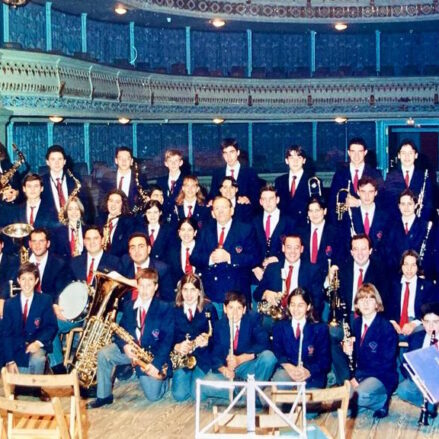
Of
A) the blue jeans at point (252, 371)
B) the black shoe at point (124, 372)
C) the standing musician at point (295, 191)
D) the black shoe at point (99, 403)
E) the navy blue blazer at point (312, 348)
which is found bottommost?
the black shoe at point (99, 403)

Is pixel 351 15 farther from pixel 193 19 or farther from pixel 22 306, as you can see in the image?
pixel 22 306

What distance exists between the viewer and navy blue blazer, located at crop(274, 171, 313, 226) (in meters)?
8.58

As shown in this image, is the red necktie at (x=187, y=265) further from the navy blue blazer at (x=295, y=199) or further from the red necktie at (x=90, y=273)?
the navy blue blazer at (x=295, y=199)

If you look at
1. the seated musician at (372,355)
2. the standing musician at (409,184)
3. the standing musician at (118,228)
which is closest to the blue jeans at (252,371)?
the seated musician at (372,355)

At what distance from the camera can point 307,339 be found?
257 inches

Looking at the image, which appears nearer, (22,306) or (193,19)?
(22,306)

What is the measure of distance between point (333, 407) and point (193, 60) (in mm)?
9412

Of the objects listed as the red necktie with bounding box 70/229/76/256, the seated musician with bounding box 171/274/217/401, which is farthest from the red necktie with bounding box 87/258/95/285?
the seated musician with bounding box 171/274/217/401

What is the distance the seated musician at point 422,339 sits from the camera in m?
6.35

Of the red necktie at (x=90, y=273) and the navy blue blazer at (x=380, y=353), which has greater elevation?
the red necktie at (x=90, y=273)

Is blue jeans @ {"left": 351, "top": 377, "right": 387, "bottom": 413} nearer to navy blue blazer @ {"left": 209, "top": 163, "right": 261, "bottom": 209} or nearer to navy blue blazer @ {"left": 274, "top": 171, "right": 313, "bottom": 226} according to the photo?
navy blue blazer @ {"left": 274, "top": 171, "right": 313, "bottom": 226}

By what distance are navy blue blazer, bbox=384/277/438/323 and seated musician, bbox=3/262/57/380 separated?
9.14ft

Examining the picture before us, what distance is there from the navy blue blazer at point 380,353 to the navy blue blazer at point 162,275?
1.86m

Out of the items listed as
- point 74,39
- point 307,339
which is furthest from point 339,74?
point 307,339
